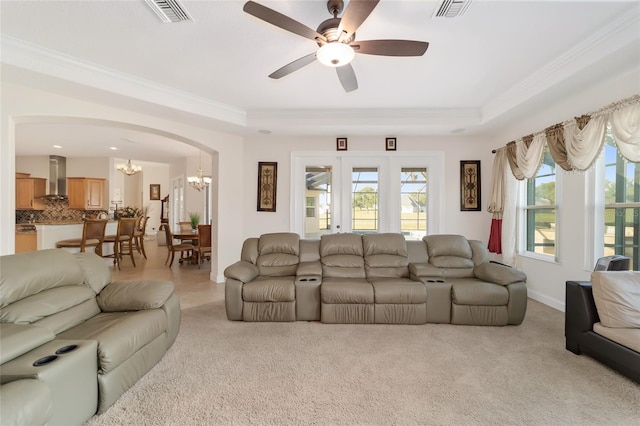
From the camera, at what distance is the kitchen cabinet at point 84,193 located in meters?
7.24

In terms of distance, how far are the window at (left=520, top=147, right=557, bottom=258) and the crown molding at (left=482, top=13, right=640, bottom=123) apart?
90cm

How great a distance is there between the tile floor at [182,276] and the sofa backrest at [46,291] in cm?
152

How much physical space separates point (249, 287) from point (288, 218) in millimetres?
2093

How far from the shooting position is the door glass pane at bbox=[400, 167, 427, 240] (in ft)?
16.2

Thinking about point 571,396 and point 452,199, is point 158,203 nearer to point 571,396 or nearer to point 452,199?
point 452,199

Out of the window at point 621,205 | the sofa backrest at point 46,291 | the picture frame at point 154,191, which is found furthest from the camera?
the picture frame at point 154,191

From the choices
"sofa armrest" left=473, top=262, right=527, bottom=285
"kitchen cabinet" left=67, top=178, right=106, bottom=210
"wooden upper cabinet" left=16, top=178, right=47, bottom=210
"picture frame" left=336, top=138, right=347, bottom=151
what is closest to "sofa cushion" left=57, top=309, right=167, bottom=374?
"sofa armrest" left=473, top=262, right=527, bottom=285

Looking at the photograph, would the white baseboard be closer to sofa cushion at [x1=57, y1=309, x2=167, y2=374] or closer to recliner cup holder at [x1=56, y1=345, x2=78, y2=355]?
sofa cushion at [x1=57, y1=309, x2=167, y2=374]

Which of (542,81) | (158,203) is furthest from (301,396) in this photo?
(158,203)

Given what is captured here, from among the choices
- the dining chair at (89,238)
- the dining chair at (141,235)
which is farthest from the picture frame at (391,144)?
the dining chair at (141,235)

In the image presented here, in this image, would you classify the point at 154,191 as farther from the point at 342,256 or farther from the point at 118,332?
the point at 118,332

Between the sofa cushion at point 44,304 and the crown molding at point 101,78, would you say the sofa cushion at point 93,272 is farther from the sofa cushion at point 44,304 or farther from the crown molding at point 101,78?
the crown molding at point 101,78

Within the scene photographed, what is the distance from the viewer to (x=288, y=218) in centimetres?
497

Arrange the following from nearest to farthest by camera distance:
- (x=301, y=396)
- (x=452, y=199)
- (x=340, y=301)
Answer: (x=301, y=396)
(x=340, y=301)
(x=452, y=199)
